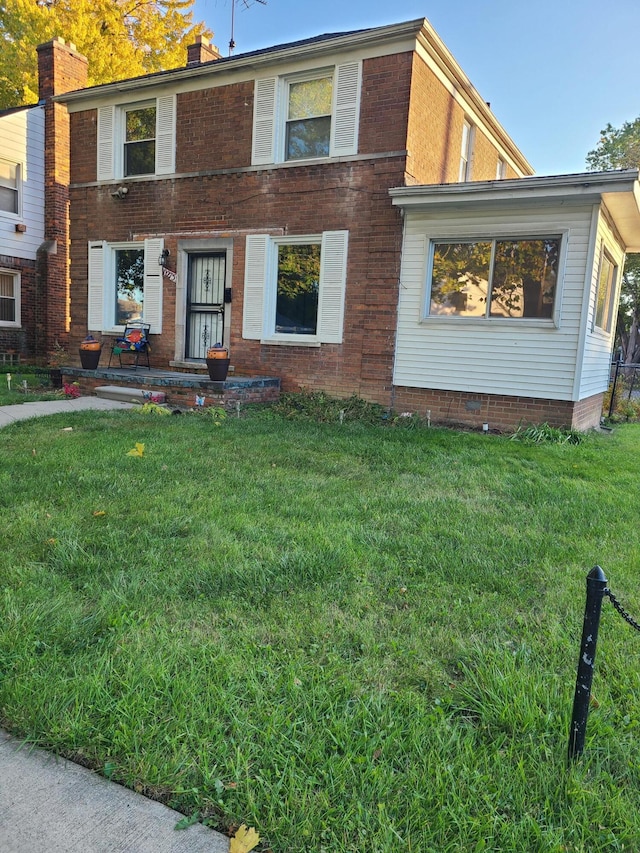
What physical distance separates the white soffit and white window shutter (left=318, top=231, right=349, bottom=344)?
1206 millimetres

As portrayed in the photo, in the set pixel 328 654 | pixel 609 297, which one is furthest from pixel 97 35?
pixel 328 654

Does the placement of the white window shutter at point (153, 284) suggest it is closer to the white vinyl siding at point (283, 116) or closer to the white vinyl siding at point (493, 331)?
the white vinyl siding at point (283, 116)

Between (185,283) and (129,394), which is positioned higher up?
(185,283)

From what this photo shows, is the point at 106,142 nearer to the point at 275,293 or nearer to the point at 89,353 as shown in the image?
the point at 89,353

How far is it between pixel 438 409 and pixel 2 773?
788 cm

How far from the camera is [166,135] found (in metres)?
11.1

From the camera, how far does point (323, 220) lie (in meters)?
9.64

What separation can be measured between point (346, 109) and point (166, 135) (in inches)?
150

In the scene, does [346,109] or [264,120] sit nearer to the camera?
[346,109]

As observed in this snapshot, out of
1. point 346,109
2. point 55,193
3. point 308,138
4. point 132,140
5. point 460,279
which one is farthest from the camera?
point 55,193

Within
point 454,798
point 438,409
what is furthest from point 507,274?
point 454,798

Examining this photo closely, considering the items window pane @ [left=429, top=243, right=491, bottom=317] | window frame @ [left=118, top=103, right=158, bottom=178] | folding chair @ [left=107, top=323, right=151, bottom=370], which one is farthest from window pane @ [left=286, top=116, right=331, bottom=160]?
folding chair @ [left=107, top=323, right=151, bottom=370]

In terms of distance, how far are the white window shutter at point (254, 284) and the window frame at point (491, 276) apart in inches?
118

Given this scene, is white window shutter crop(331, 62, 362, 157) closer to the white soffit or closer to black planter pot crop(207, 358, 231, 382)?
the white soffit
